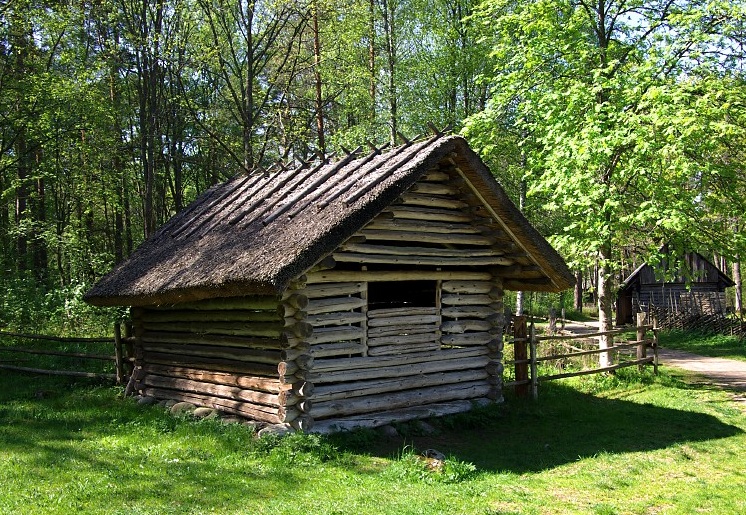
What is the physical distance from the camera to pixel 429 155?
9.76 metres

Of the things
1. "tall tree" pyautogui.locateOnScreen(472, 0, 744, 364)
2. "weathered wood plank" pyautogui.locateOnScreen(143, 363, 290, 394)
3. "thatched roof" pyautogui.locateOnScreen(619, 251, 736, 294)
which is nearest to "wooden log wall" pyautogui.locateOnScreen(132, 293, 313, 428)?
"weathered wood plank" pyautogui.locateOnScreen(143, 363, 290, 394)

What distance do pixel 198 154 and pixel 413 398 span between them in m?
23.1

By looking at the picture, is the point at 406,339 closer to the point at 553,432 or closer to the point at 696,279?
the point at 553,432

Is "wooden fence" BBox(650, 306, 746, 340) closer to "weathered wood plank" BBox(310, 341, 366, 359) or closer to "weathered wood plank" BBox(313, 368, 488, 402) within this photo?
"weathered wood plank" BBox(313, 368, 488, 402)

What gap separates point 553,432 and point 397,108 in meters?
16.8

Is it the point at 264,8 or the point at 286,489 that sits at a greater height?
the point at 264,8

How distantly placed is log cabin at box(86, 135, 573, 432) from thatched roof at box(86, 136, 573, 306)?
0.03 metres

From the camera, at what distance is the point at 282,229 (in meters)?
9.61

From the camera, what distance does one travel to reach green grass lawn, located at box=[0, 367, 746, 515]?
6.84m

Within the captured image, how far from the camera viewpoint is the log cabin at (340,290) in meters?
9.23

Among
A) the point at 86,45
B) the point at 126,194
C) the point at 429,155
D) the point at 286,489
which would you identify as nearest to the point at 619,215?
Answer: the point at 429,155

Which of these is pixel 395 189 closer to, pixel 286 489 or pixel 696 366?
pixel 286 489

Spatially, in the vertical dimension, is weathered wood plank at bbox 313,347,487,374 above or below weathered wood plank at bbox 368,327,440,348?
below

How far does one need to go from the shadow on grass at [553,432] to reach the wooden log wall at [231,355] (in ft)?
3.78
